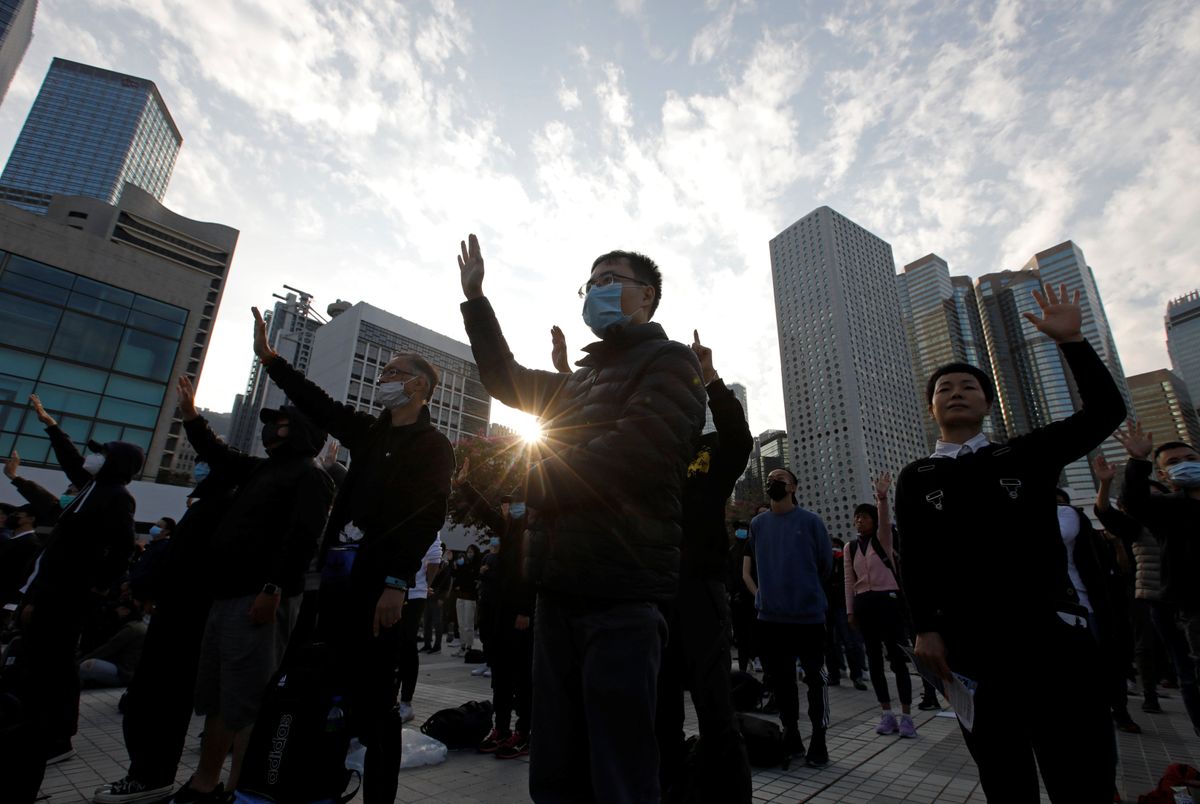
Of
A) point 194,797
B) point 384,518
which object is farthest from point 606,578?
point 194,797

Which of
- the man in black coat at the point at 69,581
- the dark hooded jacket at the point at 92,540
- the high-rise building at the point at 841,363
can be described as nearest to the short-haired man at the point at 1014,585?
the man in black coat at the point at 69,581

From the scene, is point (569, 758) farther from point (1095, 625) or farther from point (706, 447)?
point (1095, 625)

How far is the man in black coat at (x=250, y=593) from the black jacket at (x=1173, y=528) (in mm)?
5461

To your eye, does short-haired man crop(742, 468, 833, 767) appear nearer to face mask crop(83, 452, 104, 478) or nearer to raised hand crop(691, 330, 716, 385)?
raised hand crop(691, 330, 716, 385)

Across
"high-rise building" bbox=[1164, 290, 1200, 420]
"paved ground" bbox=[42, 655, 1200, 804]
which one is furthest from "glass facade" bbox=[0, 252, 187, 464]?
"high-rise building" bbox=[1164, 290, 1200, 420]

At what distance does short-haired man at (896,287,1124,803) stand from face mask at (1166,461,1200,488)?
311 cm

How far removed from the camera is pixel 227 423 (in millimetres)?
124812

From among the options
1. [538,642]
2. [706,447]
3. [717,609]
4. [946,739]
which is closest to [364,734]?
[538,642]

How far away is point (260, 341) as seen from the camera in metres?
3.77

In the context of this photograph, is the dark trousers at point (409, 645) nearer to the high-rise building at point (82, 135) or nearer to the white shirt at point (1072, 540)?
the white shirt at point (1072, 540)

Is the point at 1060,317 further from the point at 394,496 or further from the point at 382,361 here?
the point at 382,361

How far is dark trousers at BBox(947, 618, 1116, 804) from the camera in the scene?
1.72 meters

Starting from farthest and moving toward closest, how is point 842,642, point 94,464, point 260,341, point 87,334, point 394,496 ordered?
point 87,334
point 842,642
point 94,464
point 260,341
point 394,496

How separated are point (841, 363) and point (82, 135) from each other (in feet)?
601
